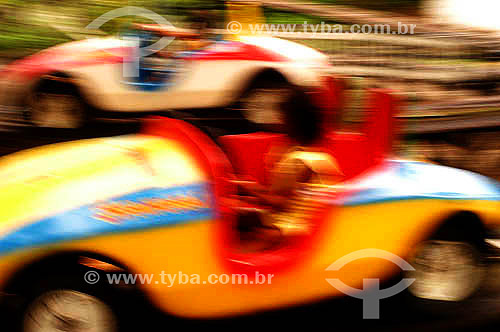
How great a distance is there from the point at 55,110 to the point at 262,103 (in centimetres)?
127

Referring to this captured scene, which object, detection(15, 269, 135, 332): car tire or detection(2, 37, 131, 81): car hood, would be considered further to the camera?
detection(2, 37, 131, 81): car hood

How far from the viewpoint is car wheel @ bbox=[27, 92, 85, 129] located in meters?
4.86

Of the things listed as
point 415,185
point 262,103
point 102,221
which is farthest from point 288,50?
point 102,221

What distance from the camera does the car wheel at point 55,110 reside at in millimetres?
4855

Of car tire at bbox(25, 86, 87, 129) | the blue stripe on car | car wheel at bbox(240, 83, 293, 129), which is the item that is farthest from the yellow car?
car tire at bbox(25, 86, 87, 129)

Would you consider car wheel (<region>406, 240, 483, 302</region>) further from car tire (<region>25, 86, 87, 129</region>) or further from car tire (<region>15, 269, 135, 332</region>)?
car tire (<region>25, 86, 87, 129</region>)

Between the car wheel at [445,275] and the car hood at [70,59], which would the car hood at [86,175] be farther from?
the car hood at [70,59]

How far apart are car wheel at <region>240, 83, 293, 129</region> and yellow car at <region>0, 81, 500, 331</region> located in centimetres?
167

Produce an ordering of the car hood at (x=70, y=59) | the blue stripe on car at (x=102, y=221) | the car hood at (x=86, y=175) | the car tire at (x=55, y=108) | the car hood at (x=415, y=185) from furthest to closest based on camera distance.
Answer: the car tire at (x=55, y=108), the car hood at (x=70, y=59), the car hood at (x=415, y=185), the car hood at (x=86, y=175), the blue stripe on car at (x=102, y=221)

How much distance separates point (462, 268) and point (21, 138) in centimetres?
289

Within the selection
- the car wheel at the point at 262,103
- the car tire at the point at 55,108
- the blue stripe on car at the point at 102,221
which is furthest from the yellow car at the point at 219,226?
the car tire at the point at 55,108

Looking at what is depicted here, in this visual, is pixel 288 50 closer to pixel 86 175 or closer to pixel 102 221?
pixel 86 175

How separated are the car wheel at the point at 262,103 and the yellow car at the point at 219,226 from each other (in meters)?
1.67

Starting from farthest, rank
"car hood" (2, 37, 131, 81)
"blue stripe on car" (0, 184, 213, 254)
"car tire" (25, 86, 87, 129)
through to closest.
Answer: "car tire" (25, 86, 87, 129)
"car hood" (2, 37, 131, 81)
"blue stripe on car" (0, 184, 213, 254)
